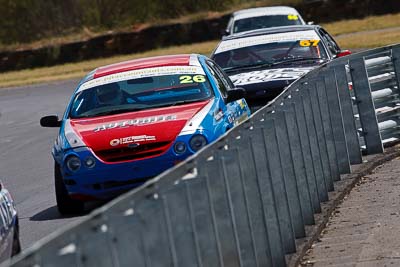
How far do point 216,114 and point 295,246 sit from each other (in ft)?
12.3

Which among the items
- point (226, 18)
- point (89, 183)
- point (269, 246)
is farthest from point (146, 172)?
point (226, 18)

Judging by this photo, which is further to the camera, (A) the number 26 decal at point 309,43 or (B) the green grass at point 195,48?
(B) the green grass at point 195,48

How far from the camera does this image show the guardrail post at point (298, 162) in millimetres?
9461

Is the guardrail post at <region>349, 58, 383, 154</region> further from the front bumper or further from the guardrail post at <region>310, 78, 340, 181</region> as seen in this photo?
the front bumper

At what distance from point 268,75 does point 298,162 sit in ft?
23.3

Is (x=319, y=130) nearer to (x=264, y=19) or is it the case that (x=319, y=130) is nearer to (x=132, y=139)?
(x=132, y=139)

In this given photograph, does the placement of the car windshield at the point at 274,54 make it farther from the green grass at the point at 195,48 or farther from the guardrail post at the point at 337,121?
the green grass at the point at 195,48

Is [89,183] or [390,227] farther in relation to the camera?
[89,183]

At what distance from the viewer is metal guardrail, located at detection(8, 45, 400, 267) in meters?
4.84

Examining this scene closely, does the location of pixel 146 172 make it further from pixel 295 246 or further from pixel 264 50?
pixel 264 50

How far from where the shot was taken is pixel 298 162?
31.5 ft

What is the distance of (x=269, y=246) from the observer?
7.80 m

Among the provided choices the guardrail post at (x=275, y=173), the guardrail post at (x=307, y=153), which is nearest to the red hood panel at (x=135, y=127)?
the guardrail post at (x=307, y=153)

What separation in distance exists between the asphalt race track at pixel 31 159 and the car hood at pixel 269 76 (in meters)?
2.86
